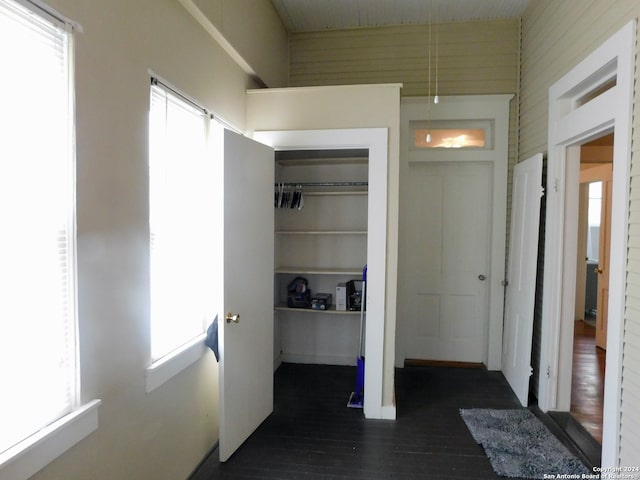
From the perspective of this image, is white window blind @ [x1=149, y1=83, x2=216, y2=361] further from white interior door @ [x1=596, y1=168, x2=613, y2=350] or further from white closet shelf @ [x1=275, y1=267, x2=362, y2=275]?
white interior door @ [x1=596, y1=168, x2=613, y2=350]

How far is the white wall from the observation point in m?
2.85

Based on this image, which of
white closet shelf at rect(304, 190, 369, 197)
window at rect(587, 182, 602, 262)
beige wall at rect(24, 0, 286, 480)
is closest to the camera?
beige wall at rect(24, 0, 286, 480)

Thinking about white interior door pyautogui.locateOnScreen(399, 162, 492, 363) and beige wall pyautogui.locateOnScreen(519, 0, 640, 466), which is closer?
beige wall pyautogui.locateOnScreen(519, 0, 640, 466)

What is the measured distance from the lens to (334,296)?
159 inches

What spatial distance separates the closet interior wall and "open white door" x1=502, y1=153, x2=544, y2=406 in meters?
1.46

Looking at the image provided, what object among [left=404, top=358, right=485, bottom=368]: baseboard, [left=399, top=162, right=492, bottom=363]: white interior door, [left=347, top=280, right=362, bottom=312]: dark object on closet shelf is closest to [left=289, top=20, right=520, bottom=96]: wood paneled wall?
[left=399, top=162, right=492, bottom=363]: white interior door

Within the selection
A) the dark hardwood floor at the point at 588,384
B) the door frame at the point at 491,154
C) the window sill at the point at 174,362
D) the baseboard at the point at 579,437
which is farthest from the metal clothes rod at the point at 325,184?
the dark hardwood floor at the point at 588,384

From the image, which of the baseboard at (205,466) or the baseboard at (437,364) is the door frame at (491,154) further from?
the baseboard at (205,466)

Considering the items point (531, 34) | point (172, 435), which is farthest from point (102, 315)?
point (531, 34)

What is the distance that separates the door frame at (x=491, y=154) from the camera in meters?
3.88

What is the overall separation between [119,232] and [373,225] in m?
1.79

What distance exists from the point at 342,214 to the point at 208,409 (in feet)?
7.35

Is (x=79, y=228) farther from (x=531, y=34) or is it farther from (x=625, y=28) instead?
(x=531, y=34)

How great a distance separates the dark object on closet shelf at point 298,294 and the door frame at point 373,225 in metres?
1.07
